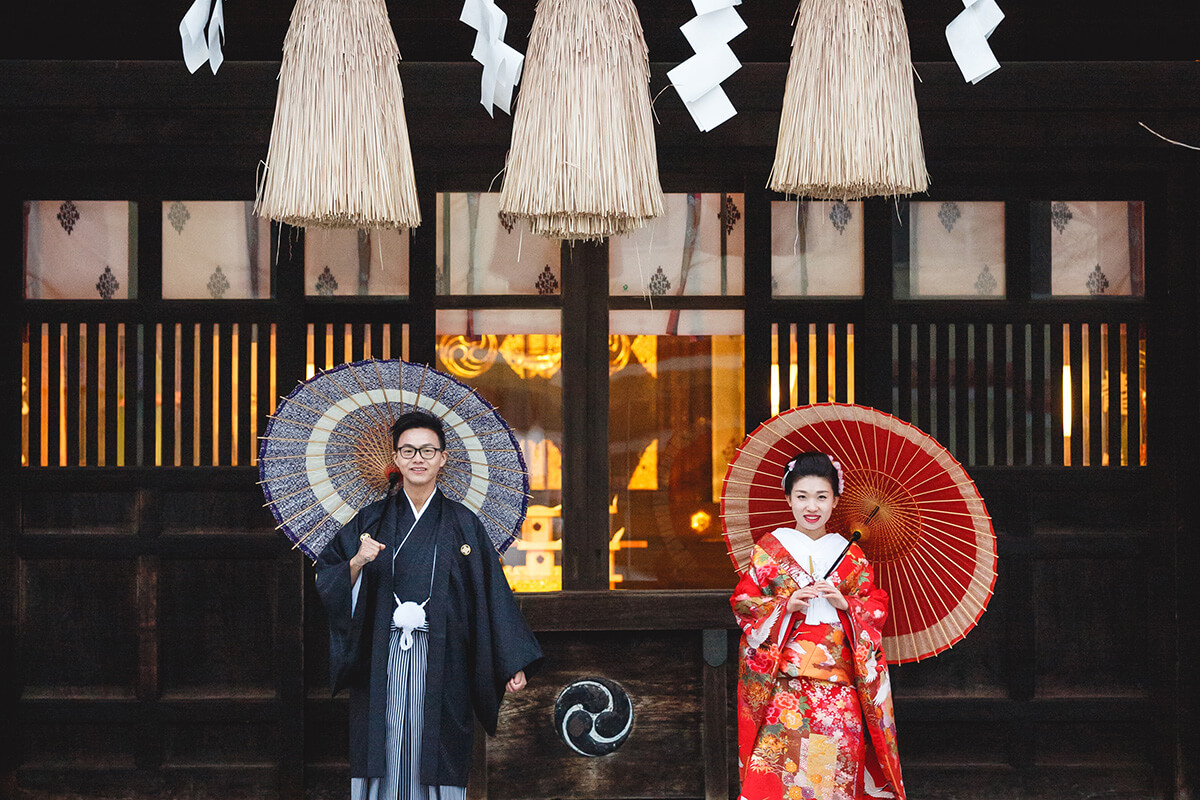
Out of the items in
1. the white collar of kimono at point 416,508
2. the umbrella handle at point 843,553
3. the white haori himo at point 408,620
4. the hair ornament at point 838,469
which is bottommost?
the white haori himo at point 408,620

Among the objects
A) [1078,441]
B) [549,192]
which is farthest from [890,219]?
[549,192]

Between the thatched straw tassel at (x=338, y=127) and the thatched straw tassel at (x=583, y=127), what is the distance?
1.40 ft

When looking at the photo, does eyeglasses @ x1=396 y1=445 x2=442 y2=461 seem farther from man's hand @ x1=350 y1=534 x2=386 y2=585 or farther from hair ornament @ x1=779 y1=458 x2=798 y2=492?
hair ornament @ x1=779 y1=458 x2=798 y2=492

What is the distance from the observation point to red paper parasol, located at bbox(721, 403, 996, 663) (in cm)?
394

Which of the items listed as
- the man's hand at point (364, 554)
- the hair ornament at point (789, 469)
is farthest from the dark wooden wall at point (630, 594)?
the man's hand at point (364, 554)

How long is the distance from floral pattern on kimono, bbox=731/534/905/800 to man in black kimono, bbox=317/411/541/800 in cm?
87

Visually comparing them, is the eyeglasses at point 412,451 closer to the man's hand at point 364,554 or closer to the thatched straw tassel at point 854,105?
the man's hand at point 364,554

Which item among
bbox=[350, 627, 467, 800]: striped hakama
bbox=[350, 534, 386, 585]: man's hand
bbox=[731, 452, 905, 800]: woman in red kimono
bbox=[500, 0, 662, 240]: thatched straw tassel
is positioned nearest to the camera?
bbox=[500, 0, 662, 240]: thatched straw tassel

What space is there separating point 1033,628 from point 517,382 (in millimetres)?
2717

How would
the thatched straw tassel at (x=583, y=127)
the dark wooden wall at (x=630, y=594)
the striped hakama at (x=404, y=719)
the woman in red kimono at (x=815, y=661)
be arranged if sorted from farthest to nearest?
the dark wooden wall at (x=630, y=594) → the woman in red kimono at (x=815, y=661) → the striped hakama at (x=404, y=719) → the thatched straw tassel at (x=583, y=127)

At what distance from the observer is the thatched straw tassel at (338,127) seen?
3697mm

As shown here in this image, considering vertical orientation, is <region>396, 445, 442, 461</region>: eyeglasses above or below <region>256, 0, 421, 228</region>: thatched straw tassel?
below

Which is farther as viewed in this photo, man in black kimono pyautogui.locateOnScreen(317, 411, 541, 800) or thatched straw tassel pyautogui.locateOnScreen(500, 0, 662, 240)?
man in black kimono pyautogui.locateOnScreen(317, 411, 541, 800)

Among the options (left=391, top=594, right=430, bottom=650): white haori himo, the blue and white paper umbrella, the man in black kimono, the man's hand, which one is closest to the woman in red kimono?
the man in black kimono
